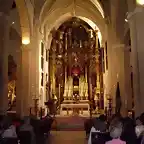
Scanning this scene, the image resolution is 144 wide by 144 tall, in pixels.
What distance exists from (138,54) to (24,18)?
9874 mm

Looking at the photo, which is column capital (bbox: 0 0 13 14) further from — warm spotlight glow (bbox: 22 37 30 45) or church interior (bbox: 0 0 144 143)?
warm spotlight glow (bbox: 22 37 30 45)

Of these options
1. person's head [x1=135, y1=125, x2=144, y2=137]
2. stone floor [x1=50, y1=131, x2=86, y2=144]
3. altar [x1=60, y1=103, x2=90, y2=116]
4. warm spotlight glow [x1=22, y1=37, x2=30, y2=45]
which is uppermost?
warm spotlight glow [x1=22, y1=37, x2=30, y2=45]

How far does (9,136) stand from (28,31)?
13232mm

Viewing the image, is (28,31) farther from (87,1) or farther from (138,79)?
(138,79)

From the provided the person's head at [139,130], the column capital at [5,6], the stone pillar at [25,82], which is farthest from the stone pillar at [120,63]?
the person's head at [139,130]

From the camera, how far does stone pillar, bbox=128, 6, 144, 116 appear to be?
32.8ft

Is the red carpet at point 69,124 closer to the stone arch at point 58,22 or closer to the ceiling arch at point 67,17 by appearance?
the ceiling arch at point 67,17

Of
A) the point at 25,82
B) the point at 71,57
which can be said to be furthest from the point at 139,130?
the point at 71,57

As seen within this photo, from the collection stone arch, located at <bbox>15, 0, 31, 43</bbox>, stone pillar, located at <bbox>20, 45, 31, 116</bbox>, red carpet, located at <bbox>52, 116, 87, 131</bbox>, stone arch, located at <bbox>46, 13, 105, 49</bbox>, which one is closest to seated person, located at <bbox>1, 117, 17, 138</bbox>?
red carpet, located at <bbox>52, 116, 87, 131</bbox>

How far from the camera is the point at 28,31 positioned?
18.8 m

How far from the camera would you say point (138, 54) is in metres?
10.2

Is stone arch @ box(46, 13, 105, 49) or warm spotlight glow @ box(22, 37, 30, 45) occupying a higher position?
stone arch @ box(46, 13, 105, 49)

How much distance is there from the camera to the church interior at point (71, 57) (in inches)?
464

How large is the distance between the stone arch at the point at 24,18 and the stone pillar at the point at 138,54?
8574 millimetres
